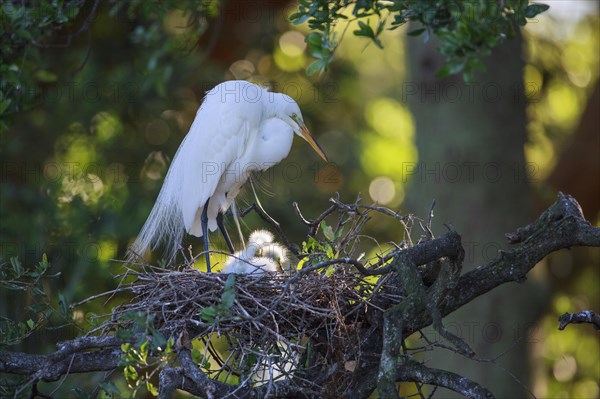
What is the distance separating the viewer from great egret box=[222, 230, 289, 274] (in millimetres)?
3684

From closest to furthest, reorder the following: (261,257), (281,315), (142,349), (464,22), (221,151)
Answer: (142,349) → (464,22) → (281,315) → (261,257) → (221,151)

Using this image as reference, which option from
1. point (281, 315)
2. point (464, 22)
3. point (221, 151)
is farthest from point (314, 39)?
point (221, 151)

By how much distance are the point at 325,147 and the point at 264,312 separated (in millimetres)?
6091

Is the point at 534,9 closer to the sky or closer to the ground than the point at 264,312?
closer to the sky

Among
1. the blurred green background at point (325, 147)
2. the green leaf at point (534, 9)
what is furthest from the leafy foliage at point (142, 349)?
the blurred green background at point (325, 147)

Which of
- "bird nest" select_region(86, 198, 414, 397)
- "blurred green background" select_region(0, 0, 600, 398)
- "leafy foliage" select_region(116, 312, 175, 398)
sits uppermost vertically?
"leafy foliage" select_region(116, 312, 175, 398)

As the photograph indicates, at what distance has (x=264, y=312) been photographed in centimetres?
274

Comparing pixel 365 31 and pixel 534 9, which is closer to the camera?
pixel 534 9

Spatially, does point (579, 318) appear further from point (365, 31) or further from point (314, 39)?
point (314, 39)

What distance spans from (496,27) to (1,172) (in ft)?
15.3

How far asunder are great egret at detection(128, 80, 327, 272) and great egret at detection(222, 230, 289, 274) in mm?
410

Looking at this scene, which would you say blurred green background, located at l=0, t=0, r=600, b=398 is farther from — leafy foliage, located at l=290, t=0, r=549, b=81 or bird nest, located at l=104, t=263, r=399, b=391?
leafy foliage, located at l=290, t=0, r=549, b=81

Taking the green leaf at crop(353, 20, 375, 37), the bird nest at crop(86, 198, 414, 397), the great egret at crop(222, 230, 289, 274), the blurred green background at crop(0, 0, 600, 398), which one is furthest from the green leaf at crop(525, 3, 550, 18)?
the blurred green background at crop(0, 0, 600, 398)

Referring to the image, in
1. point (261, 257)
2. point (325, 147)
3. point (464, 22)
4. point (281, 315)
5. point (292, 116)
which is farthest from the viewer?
point (325, 147)
